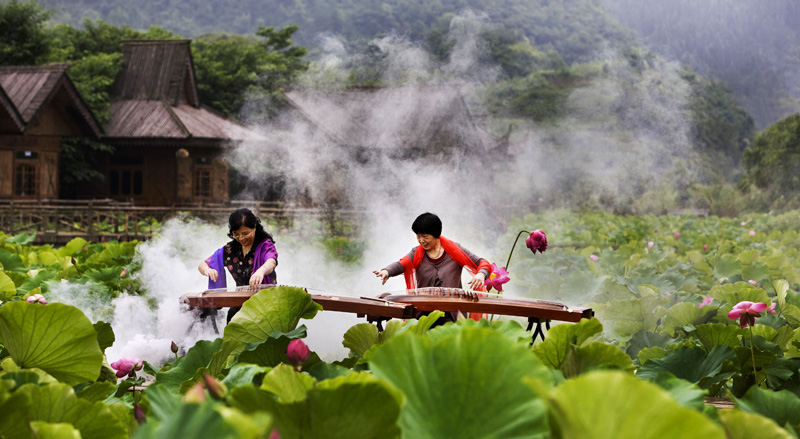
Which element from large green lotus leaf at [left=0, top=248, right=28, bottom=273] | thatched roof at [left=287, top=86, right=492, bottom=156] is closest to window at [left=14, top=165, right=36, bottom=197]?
thatched roof at [left=287, top=86, right=492, bottom=156]

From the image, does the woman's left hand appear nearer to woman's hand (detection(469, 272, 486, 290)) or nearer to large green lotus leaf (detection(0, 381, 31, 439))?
woman's hand (detection(469, 272, 486, 290))

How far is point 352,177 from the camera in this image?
22594 mm

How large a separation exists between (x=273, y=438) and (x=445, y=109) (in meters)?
23.1

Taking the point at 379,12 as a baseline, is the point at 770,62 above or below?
below

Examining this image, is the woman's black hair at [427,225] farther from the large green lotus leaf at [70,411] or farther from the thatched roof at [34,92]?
the thatched roof at [34,92]

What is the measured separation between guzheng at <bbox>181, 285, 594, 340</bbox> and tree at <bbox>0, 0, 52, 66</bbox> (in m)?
24.0

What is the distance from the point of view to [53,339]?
129 centimetres

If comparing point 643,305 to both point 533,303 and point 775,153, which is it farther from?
point 775,153

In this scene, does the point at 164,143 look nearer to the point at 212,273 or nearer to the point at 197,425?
the point at 212,273

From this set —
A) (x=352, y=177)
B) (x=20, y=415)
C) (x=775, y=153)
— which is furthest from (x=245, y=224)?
(x=775, y=153)

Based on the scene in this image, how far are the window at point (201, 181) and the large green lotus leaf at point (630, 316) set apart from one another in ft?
65.6

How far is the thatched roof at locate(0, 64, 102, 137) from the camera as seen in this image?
1825 centimetres

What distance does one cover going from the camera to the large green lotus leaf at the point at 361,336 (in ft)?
5.44

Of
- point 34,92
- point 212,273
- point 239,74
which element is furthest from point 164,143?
point 212,273
